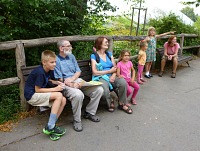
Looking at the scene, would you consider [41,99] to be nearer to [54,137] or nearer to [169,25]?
[54,137]

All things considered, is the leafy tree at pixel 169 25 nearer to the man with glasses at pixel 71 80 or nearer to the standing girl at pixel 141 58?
the standing girl at pixel 141 58

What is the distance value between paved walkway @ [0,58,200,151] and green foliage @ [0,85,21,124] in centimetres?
27

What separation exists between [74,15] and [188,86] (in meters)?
3.31

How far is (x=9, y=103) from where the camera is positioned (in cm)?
378

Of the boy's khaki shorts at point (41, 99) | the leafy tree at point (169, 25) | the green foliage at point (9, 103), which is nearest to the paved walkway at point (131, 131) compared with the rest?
the green foliage at point (9, 103)

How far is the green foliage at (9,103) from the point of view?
3535mm

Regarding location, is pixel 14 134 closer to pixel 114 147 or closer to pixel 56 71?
pixel 56 71

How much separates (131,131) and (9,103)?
2081 mm

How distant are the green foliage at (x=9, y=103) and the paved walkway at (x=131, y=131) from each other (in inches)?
10.7

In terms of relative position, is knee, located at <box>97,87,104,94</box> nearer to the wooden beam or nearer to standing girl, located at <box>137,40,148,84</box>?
the wooden beam

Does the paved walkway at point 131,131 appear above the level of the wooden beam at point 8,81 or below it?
below

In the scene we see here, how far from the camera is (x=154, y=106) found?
4.33 meters

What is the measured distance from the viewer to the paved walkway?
2.97 metres

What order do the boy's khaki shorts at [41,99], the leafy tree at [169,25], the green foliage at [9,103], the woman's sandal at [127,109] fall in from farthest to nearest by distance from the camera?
the leafy tree at [169,25] → the woman's sandal at [127,109] → the green foliage at [9,103] → the boy's khaki shorts at [41,99]
